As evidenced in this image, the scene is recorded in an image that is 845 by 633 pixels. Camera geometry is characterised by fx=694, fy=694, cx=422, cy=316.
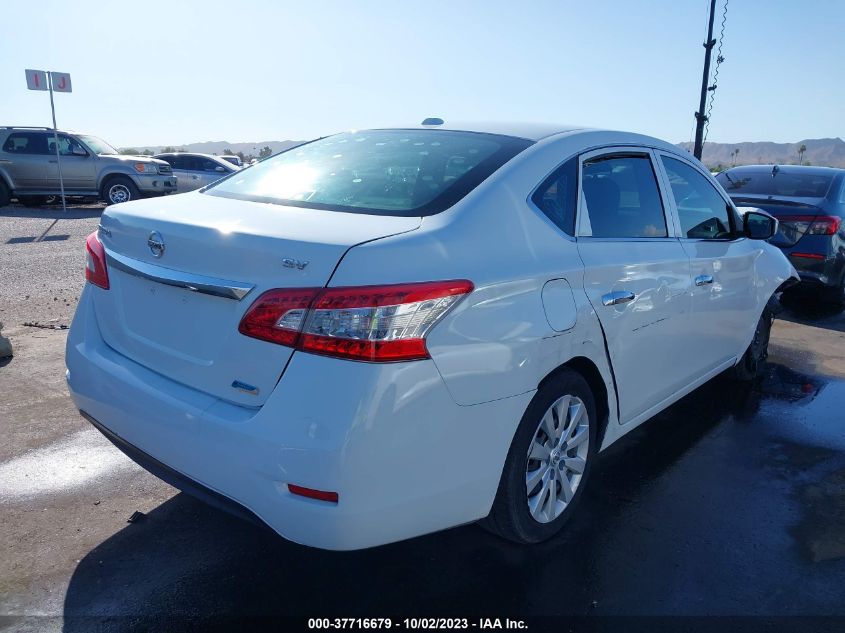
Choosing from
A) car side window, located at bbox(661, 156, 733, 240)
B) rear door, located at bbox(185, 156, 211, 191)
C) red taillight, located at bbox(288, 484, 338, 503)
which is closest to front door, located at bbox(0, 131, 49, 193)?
rear door, located at bbox(185, 156, 211, 191)

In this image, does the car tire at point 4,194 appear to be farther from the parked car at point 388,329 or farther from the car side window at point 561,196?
the car side window at point 561,196

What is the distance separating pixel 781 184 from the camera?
7.94 metres

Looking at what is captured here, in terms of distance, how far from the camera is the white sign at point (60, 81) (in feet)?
43.3

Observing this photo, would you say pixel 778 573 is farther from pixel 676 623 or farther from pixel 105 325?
pixel 105 325

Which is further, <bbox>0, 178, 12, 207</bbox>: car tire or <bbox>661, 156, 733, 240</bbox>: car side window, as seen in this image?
<bbox>0, 178, 12, 207</bbox>: car tire

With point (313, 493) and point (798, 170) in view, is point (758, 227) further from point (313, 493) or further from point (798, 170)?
point (798, 170)

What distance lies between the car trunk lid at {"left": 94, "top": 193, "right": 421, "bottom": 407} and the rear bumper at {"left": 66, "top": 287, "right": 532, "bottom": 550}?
0.10 m

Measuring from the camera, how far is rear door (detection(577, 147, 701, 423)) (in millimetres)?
2986

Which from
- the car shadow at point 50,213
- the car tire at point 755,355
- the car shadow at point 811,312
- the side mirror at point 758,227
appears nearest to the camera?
the side mirror at point 758,227

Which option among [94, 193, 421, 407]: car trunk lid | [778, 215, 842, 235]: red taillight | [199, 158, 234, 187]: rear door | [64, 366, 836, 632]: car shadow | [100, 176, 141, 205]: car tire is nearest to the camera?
[94, 193, 421, 407]: car trunk lid

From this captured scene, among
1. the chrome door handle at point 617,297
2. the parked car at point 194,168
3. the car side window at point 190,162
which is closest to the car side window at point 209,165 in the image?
the parked car at point 194,168

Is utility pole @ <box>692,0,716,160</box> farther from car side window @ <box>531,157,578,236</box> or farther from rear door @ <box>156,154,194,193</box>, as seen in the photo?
rear door @ <box>156,154,194,193</box>

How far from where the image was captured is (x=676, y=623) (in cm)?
252

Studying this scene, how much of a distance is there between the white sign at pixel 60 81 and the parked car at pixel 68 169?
2.59 meters
